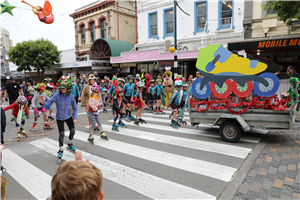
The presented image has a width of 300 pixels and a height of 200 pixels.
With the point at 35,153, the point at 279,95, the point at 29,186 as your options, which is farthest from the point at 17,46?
the point at 279,95

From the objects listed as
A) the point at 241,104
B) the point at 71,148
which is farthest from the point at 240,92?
the point at 71,148

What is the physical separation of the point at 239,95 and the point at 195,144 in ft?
6.37

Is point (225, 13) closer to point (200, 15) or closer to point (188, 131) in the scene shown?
point (200, 15)

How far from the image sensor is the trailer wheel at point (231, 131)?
5727 mm

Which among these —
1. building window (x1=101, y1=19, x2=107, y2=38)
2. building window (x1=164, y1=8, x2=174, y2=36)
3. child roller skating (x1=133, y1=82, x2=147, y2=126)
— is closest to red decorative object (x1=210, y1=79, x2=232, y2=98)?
child roller skating (x1=133, y1=82, x2=147, y2=126)

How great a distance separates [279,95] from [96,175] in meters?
6.17

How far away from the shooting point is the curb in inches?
134

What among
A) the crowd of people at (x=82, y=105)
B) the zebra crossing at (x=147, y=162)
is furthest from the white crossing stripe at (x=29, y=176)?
the crowd of people at (x=82, y=105)

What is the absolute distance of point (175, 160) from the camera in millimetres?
4848

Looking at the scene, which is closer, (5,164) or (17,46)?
(5,164)

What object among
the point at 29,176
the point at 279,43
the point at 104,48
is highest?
the point at 104,48

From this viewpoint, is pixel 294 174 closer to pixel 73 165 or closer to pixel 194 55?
pixel 73 165

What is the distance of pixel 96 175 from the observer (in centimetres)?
121

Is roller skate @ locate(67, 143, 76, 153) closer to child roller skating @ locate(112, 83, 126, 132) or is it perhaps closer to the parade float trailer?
child roller skating @ locate(112, 83, 126, 132)
